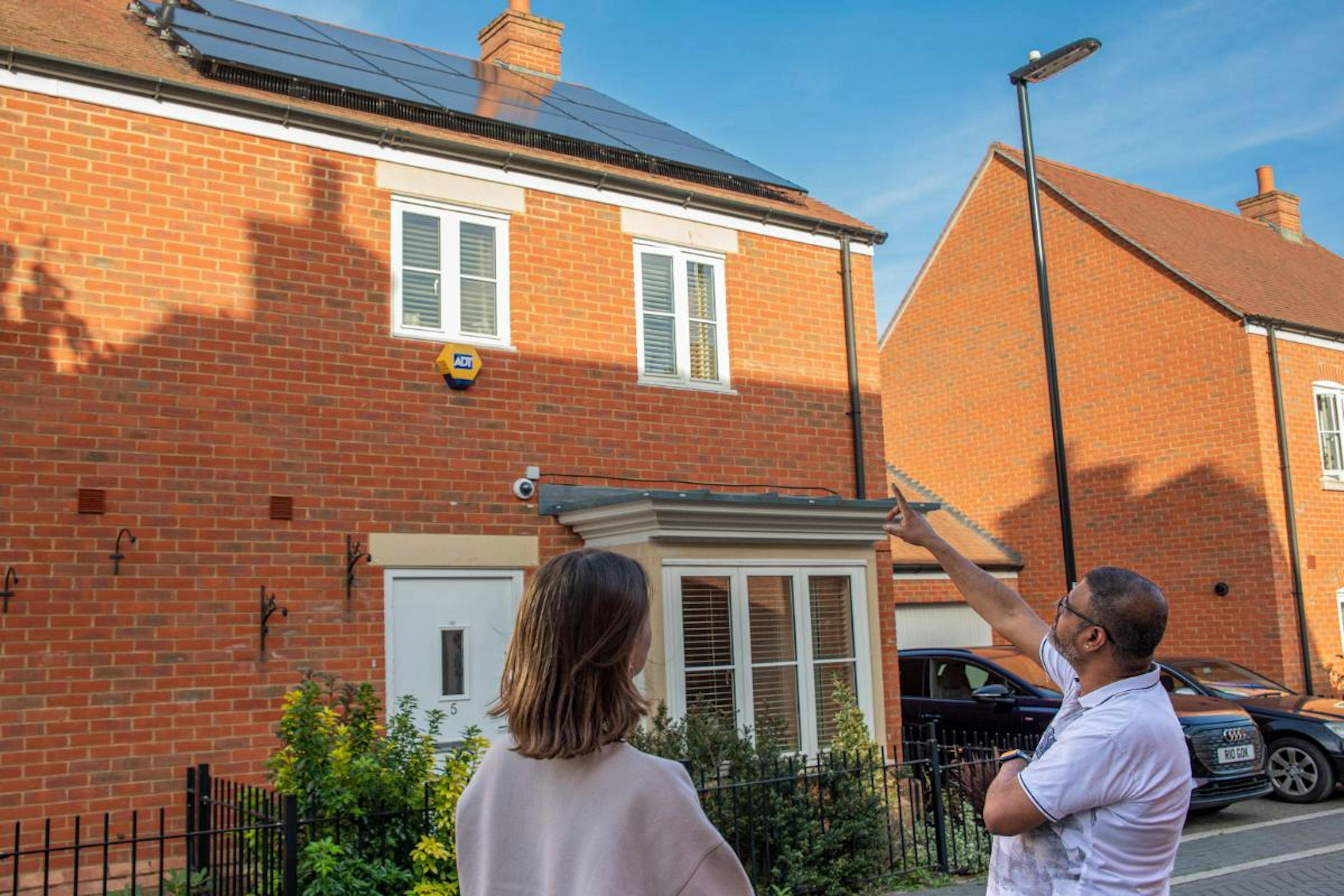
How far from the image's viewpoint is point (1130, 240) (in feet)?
67.2

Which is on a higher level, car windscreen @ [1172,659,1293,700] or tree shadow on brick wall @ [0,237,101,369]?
tree shadow on brick wall @ [0,237,101,369]

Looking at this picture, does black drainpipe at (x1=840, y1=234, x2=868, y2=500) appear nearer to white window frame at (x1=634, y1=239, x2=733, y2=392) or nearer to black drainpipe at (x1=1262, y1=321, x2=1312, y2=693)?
white window frame at (x1=634, y1=239, x2=733, y2=392)

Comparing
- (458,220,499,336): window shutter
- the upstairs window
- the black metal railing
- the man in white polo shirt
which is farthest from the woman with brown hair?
the upstairs window

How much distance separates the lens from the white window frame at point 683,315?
1230 cm

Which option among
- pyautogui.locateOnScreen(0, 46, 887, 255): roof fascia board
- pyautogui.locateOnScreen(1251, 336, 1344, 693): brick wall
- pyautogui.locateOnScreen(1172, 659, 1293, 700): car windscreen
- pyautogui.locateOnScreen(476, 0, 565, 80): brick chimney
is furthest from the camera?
pyautogui.locateOnScreen(1251, 336, 1344, 693): brick wall

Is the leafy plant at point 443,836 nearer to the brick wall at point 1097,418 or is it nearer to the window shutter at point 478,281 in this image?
the window shutter at point 478,281

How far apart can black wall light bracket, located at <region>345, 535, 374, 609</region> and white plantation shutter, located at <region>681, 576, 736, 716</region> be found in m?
2.78

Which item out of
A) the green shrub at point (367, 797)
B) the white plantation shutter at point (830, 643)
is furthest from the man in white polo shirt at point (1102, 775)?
the white plantation shutter at point (830, 643)

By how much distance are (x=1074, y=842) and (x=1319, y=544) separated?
1863 centimetres

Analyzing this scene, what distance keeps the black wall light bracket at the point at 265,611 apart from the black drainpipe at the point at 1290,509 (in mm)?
15140

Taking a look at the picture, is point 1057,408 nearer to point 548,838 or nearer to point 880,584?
point 880,584

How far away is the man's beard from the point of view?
124 inches

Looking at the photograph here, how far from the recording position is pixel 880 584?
13.0 metres

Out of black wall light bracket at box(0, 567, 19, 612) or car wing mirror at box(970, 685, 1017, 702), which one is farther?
car wing mirror at box(970, 685, 1017, 702)
